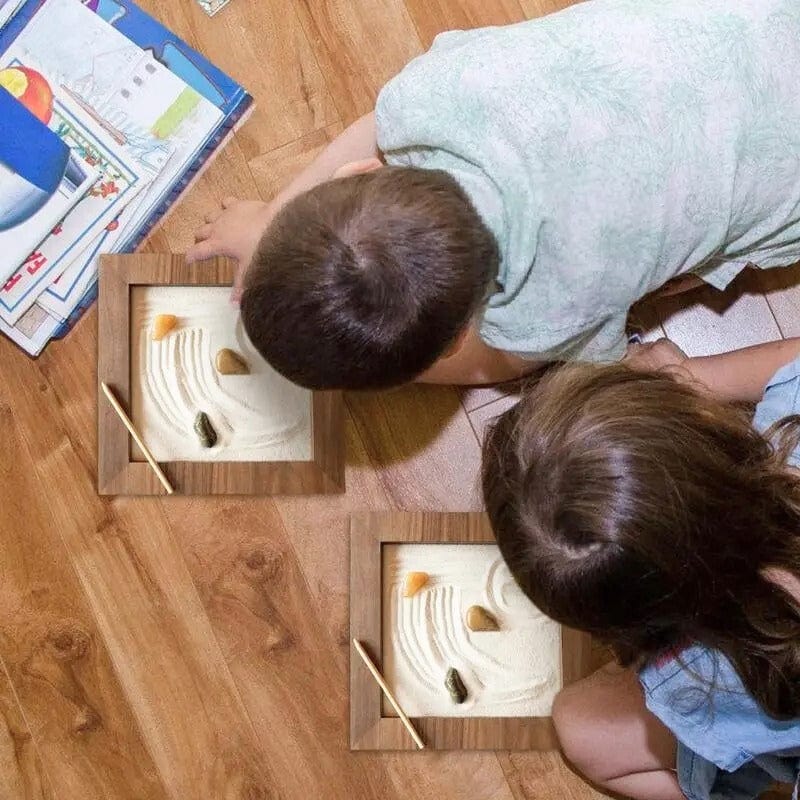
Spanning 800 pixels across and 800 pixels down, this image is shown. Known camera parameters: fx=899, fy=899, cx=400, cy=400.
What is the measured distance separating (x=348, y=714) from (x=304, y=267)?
19.2 inches

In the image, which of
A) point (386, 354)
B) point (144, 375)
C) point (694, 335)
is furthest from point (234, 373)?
point (694, 335)

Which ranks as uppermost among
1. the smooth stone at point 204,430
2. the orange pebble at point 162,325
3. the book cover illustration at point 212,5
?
the book cover illustration at point 212,5

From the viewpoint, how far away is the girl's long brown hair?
1.79ft

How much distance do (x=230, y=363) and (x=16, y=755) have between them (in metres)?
0.43

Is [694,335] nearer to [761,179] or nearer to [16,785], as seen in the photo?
[761,179]

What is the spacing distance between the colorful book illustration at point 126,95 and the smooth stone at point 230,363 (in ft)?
0.47

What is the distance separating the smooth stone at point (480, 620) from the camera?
0.80 metres

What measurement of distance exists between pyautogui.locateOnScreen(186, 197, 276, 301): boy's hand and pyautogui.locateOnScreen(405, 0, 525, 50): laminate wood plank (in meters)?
0.23

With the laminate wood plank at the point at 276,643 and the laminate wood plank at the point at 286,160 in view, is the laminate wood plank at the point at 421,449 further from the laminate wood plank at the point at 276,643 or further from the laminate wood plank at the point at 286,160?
the laminate wood plank at the point at 286,160

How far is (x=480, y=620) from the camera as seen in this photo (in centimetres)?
80

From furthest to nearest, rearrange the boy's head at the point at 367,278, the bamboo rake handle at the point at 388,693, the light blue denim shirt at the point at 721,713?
the bamboo rake handle at the point at 388,693
the light blue denim shirt at the point at 721,713
the boy's head at the point at 367,278

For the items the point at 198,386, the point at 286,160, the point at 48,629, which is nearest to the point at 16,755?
the point at 48,629

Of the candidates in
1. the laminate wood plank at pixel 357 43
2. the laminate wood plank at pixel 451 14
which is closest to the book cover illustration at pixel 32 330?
the laminate wood plank at pixel 357 43

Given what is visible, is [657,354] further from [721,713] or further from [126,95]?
[126,95]
